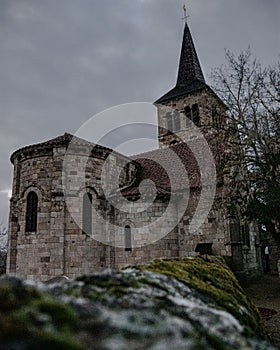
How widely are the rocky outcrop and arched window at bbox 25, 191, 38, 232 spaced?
52.5ft

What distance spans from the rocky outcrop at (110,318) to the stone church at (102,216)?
13.2m

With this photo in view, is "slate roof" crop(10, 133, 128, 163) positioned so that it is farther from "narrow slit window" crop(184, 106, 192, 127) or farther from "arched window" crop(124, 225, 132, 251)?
"narrow slit window" crop(184, 106, 192, 127)

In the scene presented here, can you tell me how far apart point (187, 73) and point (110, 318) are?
31570 millimetres

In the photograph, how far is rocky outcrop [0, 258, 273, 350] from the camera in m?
1.37

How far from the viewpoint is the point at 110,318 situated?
1.56 m

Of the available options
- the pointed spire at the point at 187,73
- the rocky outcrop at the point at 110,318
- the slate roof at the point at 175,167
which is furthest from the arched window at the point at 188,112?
the rocky outcrop at the point at 110,318

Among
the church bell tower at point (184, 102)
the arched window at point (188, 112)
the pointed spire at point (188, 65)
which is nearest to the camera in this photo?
the church bell tower at point (184, 102)

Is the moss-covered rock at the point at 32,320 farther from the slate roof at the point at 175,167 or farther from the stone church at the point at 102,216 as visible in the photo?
the stone church at the point at 102,216

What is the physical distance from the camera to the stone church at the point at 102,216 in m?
16.1

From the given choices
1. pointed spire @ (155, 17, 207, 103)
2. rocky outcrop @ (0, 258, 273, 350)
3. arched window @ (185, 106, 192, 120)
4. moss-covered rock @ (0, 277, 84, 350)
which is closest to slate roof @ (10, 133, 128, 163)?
arched window @ (185, 106, 192, 120)

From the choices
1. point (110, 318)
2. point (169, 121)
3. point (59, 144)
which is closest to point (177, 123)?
point (169, 121)

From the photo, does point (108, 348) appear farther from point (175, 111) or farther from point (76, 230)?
point (175, 111)

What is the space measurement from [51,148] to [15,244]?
209 inches

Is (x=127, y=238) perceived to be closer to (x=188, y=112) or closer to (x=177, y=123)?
(x=177, y=123)
